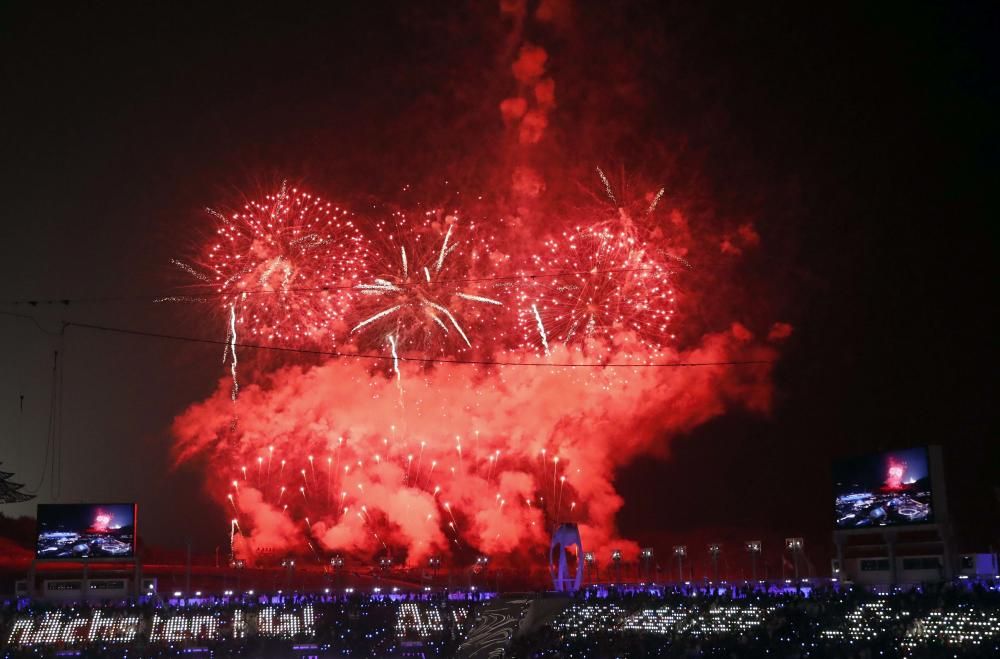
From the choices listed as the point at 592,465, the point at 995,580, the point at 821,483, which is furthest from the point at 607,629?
the point at 821,483

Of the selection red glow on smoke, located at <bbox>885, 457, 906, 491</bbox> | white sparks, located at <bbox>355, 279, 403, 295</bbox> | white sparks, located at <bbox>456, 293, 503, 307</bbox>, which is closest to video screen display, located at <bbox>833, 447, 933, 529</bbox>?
red glow on smoke, located at <bbox>885, 457, 906, 491</bbox>

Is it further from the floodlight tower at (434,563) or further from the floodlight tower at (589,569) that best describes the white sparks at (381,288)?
the floodlight tower at (589,569)

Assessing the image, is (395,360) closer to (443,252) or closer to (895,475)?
(443,252)

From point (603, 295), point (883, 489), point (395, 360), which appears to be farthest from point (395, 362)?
point (883, 489)

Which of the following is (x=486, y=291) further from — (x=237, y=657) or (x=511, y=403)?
(x=237, y=657)

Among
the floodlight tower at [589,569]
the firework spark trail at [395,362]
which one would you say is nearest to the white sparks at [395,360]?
the firework spark trail at [395,362]

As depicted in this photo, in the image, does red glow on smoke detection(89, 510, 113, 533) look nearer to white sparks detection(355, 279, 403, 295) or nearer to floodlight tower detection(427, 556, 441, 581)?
white sparks detection(355, 279, 403, 295)
